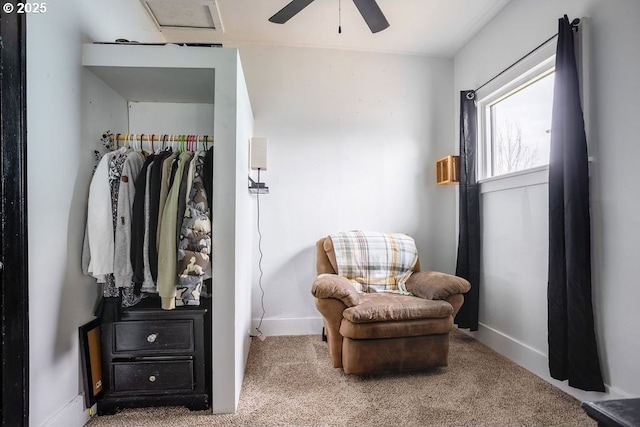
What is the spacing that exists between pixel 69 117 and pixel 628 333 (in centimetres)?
297

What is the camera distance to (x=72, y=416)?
1432 millimetres

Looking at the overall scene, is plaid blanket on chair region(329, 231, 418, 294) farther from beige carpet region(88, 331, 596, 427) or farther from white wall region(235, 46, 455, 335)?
beige carpet region(88, 331, 596, 427)

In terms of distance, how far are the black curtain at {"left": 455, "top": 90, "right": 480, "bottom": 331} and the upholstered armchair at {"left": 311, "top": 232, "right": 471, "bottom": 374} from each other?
A: 0.58 metres

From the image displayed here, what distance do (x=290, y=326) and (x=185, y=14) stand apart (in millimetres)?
2741

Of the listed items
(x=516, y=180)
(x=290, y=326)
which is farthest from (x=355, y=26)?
(x=290, y=326)

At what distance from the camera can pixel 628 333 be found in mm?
1498

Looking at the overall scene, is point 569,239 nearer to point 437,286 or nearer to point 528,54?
point 437,286

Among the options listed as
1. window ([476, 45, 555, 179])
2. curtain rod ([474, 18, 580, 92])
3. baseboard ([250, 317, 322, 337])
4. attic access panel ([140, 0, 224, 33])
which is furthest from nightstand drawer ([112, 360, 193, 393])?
curtain rod ([474, 18, 580, 92])

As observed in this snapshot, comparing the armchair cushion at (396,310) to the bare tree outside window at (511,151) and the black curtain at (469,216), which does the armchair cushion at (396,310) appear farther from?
the bare tree outside window at (511,151)

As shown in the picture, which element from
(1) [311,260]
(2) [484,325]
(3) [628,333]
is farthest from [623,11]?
(1) [311,260]

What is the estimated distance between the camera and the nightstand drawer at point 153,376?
1607mm

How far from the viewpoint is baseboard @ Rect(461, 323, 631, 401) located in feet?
5.31

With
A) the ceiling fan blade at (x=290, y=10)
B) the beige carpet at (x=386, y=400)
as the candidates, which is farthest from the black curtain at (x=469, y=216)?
the ceiling fan blade at (x=290, y=10)

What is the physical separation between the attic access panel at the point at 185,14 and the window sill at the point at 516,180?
8.35 ft
